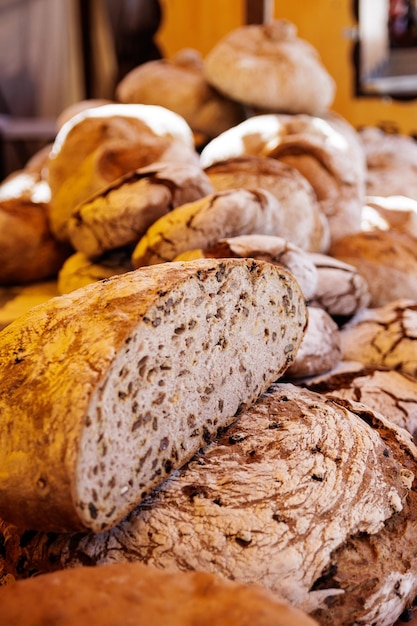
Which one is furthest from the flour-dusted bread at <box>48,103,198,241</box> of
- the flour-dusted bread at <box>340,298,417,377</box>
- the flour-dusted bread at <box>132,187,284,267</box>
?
the flour-dusted bread at <box>340,298,417,377</box>

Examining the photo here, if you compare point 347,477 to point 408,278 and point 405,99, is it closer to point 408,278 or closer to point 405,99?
point 408,278

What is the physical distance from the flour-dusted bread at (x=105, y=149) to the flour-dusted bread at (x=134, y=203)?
341 mm

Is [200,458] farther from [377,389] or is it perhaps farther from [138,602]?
[377,389]

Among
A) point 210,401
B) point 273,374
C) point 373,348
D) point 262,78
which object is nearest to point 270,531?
point 210,401

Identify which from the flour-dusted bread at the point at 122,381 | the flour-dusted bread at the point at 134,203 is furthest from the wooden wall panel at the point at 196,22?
the flour-dusted bread at the point at 122,381

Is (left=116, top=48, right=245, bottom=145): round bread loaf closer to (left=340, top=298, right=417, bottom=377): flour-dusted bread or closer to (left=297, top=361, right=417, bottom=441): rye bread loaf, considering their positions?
(left=340, top=298, right=417, bottom=377): flour-dusted bread

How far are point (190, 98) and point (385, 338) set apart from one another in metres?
2.34

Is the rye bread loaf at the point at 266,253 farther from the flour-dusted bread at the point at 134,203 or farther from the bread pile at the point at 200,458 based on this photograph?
the flour-dusted bread at the point at 134,203

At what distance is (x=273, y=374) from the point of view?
1.67m

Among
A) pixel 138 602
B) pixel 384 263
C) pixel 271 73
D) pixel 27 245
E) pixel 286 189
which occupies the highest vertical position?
pixel 271 73

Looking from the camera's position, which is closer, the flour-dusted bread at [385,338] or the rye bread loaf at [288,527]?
the rye bread loaf at [288,527]

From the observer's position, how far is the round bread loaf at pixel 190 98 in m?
4.16

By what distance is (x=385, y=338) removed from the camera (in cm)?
244

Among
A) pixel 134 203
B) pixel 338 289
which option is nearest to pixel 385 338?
pixel 338 289
